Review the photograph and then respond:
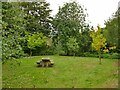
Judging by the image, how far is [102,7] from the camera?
1666 cm

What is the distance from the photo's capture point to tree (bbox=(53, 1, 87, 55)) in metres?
19.6

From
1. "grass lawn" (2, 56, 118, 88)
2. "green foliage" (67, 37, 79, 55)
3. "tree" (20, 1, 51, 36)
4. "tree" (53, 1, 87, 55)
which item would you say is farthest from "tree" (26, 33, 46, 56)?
"tree" (20, 1, 51, 36)

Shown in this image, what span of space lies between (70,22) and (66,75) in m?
8.29

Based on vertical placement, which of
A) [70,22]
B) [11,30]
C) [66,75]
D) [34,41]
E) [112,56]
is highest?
[70,22]

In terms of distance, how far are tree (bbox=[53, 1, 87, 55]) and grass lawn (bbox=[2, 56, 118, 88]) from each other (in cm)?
491

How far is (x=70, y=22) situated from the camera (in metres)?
19.8

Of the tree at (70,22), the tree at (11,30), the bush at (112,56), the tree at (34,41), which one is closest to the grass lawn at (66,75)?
the tree at (34,41)

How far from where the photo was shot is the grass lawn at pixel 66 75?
10.5 meters

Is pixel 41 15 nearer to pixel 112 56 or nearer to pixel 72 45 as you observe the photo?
pixel 72 45

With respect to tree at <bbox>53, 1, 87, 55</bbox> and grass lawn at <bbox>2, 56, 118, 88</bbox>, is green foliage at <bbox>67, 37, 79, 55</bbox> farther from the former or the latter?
grass lawn at <bbox>2, 56, 118, 88</bbox>

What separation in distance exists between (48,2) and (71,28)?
5.36m

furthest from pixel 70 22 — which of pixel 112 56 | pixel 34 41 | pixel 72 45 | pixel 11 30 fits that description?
pixel 11 30

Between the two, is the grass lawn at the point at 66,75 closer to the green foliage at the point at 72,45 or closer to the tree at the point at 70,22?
the green foliage at the point at 72,45

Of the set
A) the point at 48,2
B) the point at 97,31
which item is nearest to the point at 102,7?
the point at 97,31
